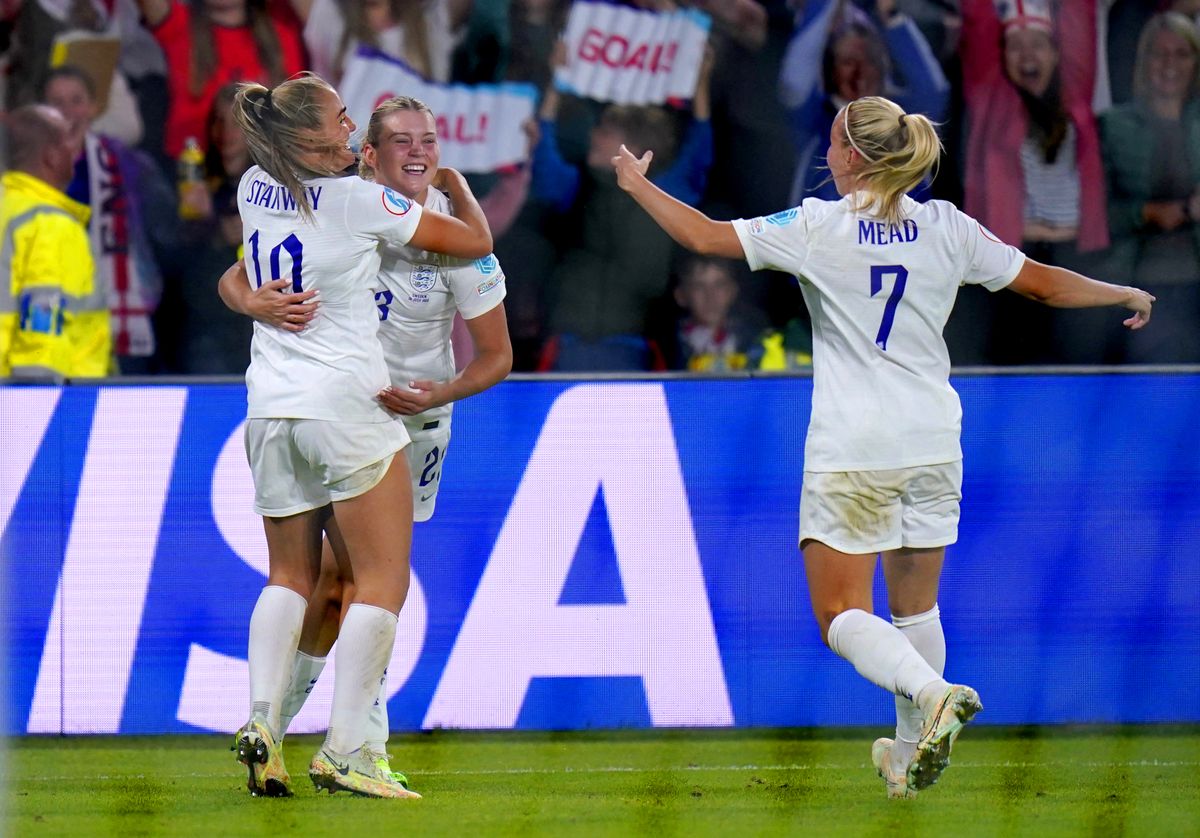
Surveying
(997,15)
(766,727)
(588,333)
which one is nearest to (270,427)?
(766,727)

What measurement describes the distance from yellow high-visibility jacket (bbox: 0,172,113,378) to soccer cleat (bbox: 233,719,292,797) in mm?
2272

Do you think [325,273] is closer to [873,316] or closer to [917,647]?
[873,316]

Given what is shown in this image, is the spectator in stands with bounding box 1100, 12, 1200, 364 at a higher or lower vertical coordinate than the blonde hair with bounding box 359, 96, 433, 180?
lower

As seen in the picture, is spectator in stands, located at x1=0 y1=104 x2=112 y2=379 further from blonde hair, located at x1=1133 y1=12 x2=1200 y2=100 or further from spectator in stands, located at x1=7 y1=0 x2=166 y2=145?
blonde hair, located at x1=1133 y1=12 x2=1200 y2=100

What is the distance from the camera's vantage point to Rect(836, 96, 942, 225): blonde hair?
3.47 metres

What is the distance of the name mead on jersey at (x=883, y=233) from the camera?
348cm

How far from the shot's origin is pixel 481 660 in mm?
4801

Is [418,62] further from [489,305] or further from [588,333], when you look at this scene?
[489,305]

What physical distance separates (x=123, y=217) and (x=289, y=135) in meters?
2.59

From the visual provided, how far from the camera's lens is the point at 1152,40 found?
233 inches

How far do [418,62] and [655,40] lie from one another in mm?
854

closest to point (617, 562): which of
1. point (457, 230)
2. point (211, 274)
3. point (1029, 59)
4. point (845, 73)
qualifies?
point (457, 230)

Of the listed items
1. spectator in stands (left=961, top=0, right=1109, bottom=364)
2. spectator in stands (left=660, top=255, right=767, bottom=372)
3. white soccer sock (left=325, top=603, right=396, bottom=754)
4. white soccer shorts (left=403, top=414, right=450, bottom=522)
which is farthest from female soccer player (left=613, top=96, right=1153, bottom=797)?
spectator in stands (left=961, top=0, right=1109, bottom=364)

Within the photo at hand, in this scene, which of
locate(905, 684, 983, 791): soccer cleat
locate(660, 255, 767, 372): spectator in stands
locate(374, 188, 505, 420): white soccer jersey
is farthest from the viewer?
locate(660, 255, 767, 372): spectator in stands
